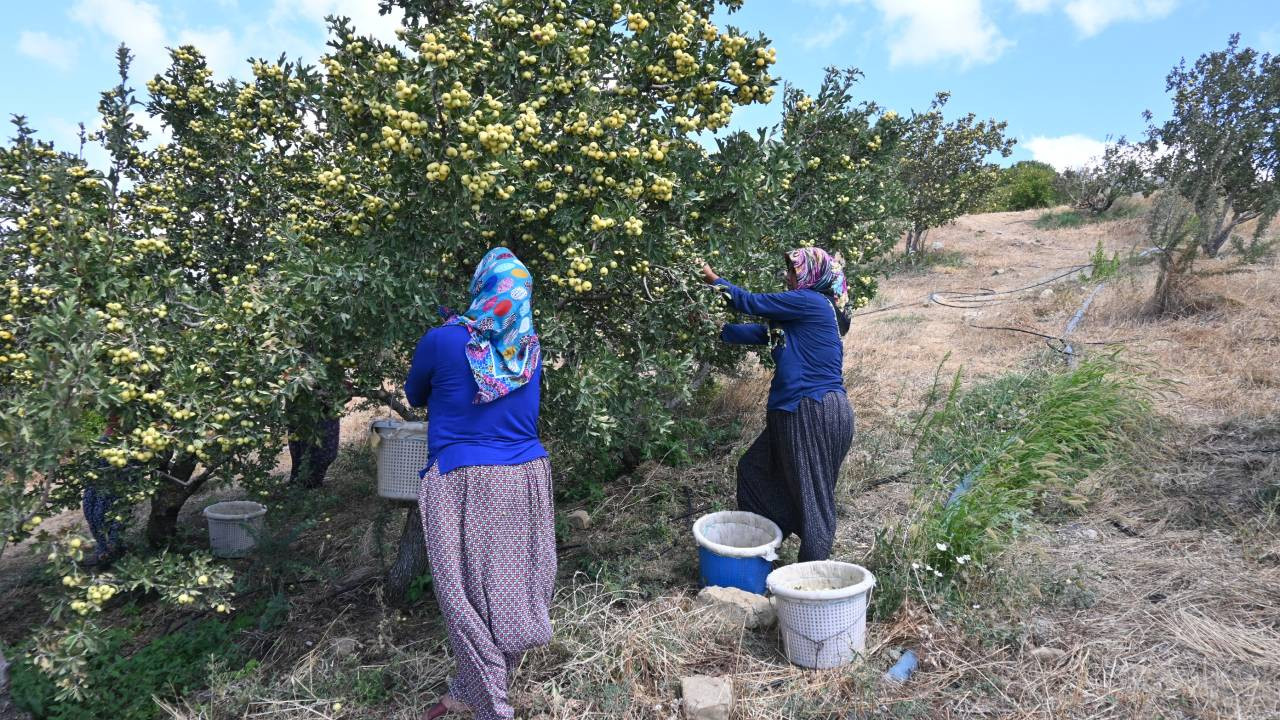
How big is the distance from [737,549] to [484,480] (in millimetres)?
1355

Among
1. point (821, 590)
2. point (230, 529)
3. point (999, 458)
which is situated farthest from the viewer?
point (230, 529)

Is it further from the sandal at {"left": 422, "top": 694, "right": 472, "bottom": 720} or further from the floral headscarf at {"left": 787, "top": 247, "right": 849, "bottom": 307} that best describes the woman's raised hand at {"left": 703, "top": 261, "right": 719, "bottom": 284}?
the sandal at {"left": 422, "top": 694, "right": 472, "bottom": 720}

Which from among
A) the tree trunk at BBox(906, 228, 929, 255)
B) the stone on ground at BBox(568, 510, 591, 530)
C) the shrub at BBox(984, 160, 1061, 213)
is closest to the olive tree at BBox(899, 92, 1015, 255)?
the tree trunk at BBox(906, 228, 929, 255)

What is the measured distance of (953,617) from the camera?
133 inches

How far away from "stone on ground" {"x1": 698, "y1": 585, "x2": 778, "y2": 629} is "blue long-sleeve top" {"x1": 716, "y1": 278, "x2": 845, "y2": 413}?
91 cm

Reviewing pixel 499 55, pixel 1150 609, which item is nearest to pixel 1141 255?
pixel 1150 609

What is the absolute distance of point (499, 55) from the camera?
3.31 metres

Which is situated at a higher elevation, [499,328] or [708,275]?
[708,275]

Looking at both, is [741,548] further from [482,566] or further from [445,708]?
[445,708]

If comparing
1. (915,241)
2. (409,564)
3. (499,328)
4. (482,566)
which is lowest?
(409,564)

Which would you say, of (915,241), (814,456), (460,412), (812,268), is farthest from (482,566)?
(915,241)

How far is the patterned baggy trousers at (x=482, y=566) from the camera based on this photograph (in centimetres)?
285

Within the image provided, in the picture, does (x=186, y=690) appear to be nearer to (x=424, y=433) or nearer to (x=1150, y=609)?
(x=424, y=433)

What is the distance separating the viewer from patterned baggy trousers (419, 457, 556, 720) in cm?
285
